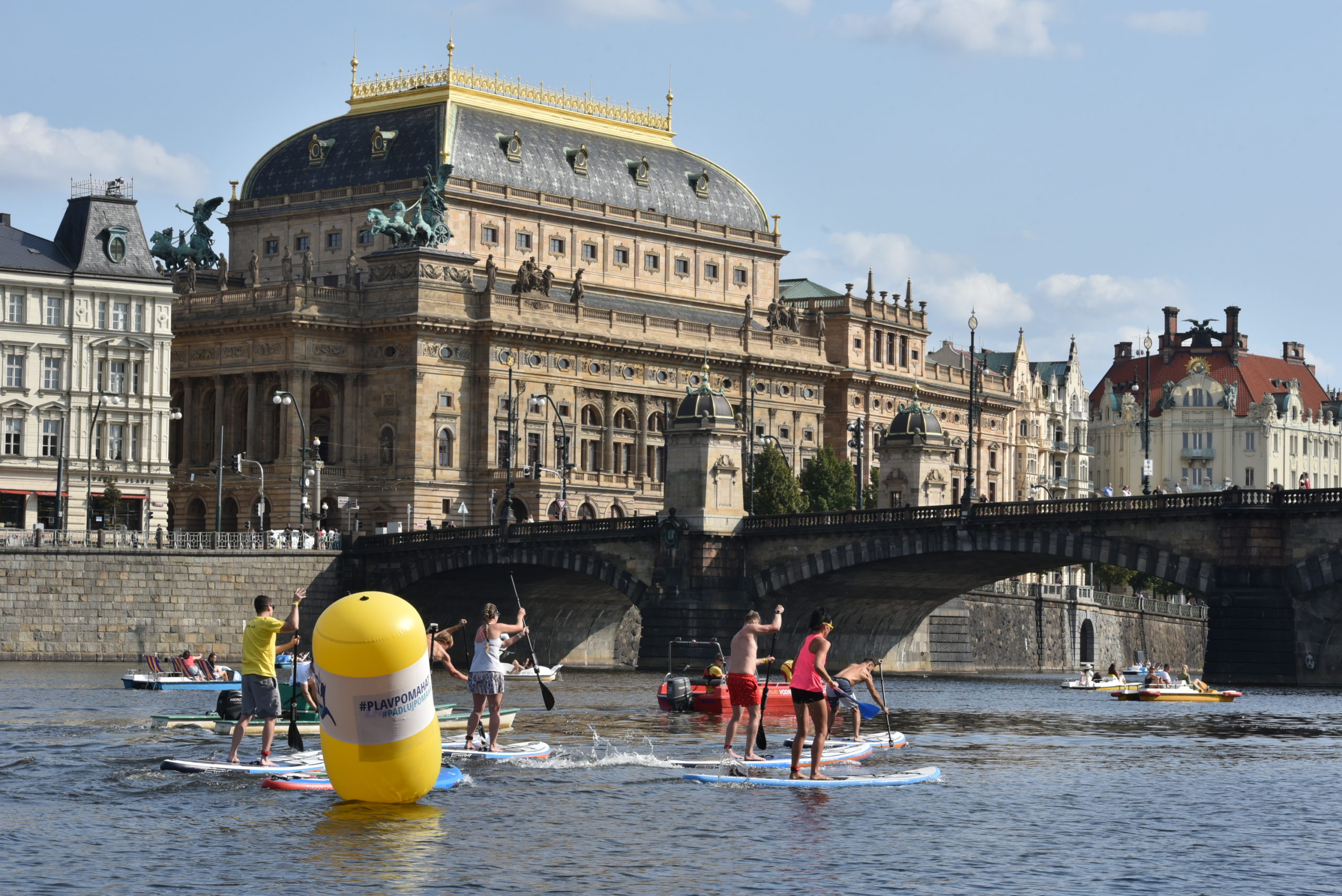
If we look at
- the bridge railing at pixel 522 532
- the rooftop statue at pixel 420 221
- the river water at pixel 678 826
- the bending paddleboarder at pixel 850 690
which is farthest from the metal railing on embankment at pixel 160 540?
the bending paddleboarder at pixel 850 690

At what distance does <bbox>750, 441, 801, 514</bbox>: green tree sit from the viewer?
13838 cm

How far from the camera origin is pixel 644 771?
46219 millimetres

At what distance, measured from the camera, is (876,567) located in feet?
336

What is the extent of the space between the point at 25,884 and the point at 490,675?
14749 mm

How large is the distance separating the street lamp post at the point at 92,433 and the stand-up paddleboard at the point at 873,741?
77277mm

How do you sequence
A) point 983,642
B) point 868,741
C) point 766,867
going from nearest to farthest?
1. point 766,867
2. point 868,741
3. point 983,642

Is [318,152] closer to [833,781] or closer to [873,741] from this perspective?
[873,741]

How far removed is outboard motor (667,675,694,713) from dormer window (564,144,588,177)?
9720 cm

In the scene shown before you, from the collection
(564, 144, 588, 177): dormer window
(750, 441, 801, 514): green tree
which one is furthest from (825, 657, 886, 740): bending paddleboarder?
(564, 144, 588, 177): dormer window

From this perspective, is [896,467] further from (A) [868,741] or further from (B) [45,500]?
(A) [868,741]

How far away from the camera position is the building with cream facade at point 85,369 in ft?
415

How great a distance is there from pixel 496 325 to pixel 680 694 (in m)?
78.2

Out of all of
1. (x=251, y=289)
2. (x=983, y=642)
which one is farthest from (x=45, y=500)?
(x=983, y=642)

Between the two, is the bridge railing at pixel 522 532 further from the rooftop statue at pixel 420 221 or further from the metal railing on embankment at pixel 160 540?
the rooftop statue at pixel 420 221
